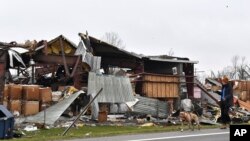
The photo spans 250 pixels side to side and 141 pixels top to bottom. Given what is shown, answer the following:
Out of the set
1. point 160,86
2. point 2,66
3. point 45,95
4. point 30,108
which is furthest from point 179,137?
point 160,86

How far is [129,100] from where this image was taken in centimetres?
2711

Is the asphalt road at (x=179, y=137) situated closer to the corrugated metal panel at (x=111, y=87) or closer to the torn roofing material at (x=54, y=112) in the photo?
Answer: the torn roofing material at (x=54, y=112)

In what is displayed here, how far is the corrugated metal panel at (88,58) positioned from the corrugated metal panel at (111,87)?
1.92 m

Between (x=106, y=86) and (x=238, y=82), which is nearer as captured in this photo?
(x=106, y=86)

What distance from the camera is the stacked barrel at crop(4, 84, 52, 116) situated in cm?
2541

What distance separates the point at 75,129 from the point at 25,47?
32.4 ft

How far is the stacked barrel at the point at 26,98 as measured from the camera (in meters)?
25.4

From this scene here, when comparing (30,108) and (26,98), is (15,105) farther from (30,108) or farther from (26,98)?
(30,108)

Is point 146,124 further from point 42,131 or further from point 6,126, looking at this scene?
point 6,126

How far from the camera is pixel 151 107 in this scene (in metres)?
27.9

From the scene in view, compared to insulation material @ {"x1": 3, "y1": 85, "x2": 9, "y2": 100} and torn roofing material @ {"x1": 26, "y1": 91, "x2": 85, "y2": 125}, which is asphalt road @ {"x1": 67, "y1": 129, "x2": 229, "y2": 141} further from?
insulation material @ {"x1": 3, "y1": 85, "x2": 9, "y2": 100}

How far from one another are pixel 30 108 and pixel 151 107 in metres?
6.79

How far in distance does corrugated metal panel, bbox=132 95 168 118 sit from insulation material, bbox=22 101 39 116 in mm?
5238

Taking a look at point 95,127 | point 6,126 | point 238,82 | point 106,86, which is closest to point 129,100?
point 106,86
